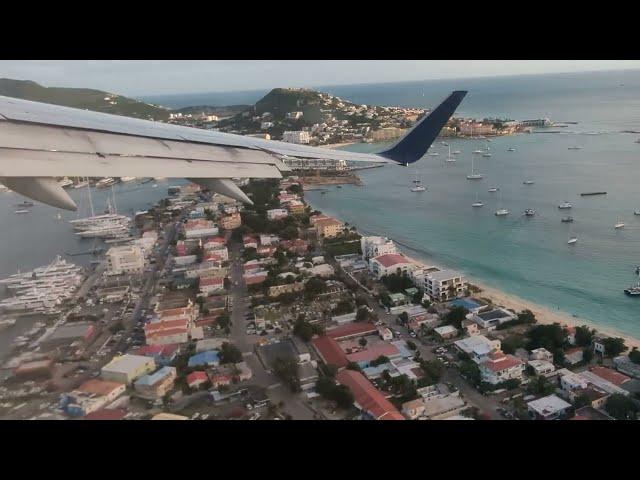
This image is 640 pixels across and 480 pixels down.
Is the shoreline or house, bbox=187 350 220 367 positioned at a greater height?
house, bbox=187 350 220 367

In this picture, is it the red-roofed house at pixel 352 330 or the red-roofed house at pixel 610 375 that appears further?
the red-roofed house at pixel 352 330

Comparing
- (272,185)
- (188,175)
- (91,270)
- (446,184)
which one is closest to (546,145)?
(446,184)

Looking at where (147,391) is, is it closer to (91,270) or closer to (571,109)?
(91,270)

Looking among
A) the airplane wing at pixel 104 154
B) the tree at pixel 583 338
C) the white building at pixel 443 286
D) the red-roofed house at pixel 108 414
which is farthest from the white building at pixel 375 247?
the airplane wing at pixel 104 154

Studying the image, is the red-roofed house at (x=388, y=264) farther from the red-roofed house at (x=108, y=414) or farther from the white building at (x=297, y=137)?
the white building at (x=297, y=137)

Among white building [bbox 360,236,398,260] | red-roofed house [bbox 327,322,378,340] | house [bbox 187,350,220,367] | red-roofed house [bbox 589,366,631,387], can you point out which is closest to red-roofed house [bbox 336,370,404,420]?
red-roofed house [bbox 327,322,378,340]

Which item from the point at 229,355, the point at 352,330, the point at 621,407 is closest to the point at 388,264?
the point at 352,330

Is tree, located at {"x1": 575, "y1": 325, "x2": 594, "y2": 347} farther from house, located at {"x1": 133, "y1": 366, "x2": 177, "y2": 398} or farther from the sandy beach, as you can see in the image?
house, located at {"x1": 133, "y1": 366, "x2": 177, "y2": 398}
